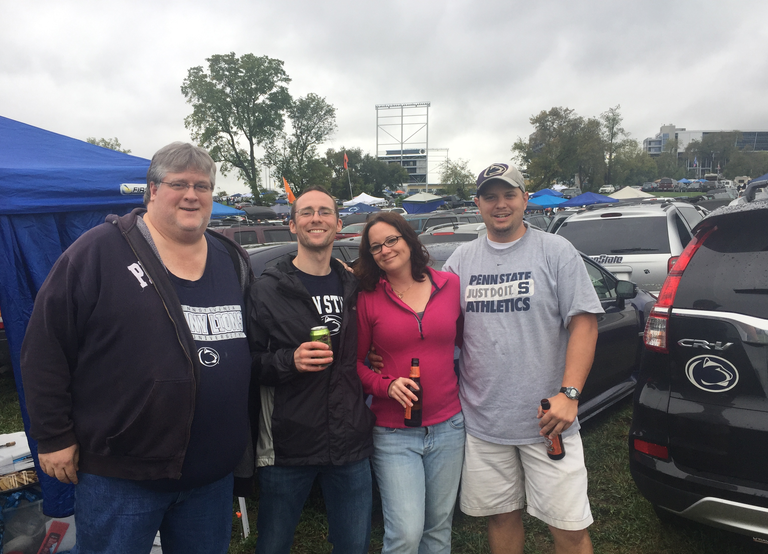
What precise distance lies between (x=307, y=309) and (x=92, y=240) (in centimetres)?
83

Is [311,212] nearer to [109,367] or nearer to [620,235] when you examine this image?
[109,367]

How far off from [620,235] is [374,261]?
5.78m

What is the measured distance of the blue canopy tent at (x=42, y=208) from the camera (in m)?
2.68

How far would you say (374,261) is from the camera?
2.33 m

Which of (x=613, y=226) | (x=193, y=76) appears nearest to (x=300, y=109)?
(x=193, y=76)

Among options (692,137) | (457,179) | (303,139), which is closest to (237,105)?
(303,139)

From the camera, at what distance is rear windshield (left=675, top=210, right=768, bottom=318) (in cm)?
218

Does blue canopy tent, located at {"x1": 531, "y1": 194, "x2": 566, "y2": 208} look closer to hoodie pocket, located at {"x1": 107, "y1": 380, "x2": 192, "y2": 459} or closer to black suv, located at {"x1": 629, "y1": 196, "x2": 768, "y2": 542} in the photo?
black suv, located at {"x1": 629, "y1": 196, "x2": 768, "y2": 542}

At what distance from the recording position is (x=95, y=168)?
3045mm

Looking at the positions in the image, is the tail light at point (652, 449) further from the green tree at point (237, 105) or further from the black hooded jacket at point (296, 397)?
the green tree at point (237, 105)

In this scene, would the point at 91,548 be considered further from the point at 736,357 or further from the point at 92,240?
the point at 736,357

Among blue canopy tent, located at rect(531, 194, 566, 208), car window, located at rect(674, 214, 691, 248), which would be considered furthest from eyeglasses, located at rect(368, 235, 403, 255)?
blue canopy tent, located at rect(531, 194, 566, 208)

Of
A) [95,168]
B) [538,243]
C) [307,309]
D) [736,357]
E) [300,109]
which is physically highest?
[300,109]

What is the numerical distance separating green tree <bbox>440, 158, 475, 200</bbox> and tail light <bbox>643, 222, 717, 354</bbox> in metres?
48.7
